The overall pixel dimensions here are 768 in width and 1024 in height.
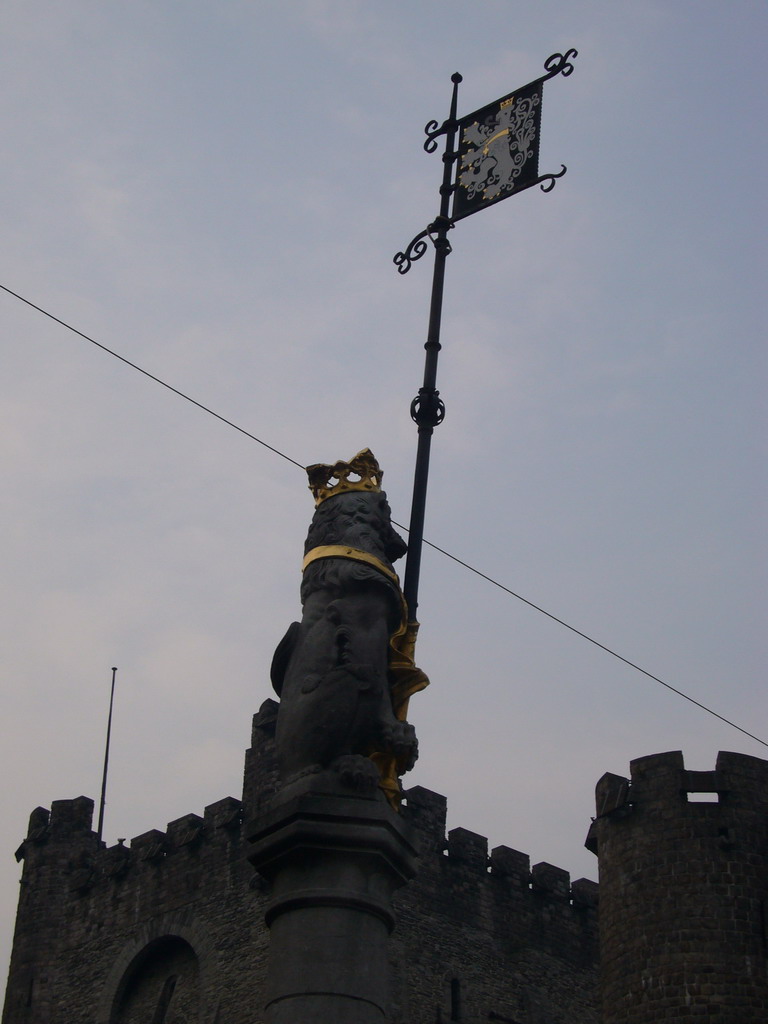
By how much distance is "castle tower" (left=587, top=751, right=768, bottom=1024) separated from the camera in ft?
62.4

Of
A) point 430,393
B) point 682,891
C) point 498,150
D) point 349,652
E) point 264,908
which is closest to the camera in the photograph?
point 349,652

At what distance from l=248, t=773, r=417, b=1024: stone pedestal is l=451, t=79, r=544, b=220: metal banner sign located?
4043 mm

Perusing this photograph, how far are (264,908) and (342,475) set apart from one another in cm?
1849

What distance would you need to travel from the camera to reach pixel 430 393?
9.49 metres

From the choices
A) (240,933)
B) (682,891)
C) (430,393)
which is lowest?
(430,393)

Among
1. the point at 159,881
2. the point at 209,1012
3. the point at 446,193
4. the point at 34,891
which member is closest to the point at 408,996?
the point at 209,1012

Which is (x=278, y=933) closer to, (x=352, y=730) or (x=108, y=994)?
(x=352, y=730)

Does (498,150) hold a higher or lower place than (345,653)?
higher

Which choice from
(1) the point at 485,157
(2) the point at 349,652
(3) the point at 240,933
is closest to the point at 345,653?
(2) the point at 349,652

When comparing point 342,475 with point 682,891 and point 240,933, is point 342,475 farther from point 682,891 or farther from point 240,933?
point 240,933

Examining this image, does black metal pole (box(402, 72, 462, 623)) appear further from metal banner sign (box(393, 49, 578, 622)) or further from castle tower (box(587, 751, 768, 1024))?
castle tower (box(587, 751, 768, 1024))

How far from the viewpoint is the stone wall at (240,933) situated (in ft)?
88.7

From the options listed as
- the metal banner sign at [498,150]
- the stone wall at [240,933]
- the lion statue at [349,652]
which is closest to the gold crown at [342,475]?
the lion statue at [349,652]

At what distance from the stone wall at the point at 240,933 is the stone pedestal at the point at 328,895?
18.7m
